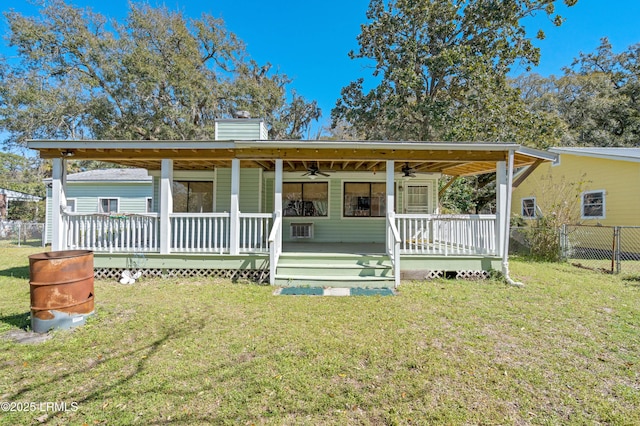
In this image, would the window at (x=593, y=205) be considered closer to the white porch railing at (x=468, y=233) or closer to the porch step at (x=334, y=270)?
the white porch railing at (x=468, y=233)

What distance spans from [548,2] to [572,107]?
10198mm

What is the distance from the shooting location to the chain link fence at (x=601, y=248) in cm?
888

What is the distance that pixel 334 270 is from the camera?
22.0 feet

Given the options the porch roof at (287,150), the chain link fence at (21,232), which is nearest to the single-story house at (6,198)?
the chain link fence at (21,232)

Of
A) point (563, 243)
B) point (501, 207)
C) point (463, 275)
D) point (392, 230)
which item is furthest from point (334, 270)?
point (563, 243)

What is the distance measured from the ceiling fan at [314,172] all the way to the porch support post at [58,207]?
5.79m

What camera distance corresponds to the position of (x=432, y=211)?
9992 millimetres

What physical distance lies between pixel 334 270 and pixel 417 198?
4.79 m

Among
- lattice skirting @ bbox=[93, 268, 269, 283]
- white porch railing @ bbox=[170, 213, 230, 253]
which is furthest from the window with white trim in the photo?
white porch railing @ bbox=[170, 213, 230, 253]

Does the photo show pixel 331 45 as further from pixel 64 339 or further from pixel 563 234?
pixel 64 339

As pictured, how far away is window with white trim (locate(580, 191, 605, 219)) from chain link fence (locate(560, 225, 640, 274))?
0.64 m

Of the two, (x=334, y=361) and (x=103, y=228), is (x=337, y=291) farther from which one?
(x=103, y=228)

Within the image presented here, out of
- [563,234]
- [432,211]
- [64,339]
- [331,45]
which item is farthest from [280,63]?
Answer: [64,339]

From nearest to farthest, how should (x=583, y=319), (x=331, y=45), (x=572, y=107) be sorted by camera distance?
(x=583, y=319), (x=572, y=107), (x=331, y=45)
